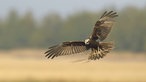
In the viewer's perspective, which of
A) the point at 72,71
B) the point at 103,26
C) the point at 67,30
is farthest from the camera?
the point at 67,30

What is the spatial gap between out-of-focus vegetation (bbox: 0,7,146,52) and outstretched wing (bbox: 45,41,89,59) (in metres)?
49.6

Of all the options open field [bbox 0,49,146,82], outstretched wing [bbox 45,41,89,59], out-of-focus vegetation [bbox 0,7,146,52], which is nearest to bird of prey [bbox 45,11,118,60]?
outstretched wing [bbox 45,41,89,59]

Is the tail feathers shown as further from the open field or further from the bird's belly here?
the open field

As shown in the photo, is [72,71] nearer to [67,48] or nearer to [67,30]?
[67,48]

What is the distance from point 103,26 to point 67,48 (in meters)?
0.50

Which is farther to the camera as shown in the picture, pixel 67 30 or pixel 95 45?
pixel 67 30

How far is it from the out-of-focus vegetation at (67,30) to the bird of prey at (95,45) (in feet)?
163

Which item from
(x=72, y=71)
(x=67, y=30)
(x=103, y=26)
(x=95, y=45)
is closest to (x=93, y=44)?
(x=95, y=45)

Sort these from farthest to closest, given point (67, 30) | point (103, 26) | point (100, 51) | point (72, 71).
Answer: point (67, 30) < point (72, 71) < point (103, 26) < point (100, 51)

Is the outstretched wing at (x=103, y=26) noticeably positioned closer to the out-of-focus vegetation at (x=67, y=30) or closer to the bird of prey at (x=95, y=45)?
the bird of prey at (x=95, y=45)

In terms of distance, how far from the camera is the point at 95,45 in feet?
22.3

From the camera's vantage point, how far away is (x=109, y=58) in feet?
168

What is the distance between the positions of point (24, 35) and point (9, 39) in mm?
2095

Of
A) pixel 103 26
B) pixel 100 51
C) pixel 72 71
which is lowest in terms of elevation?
pixel 72 71
